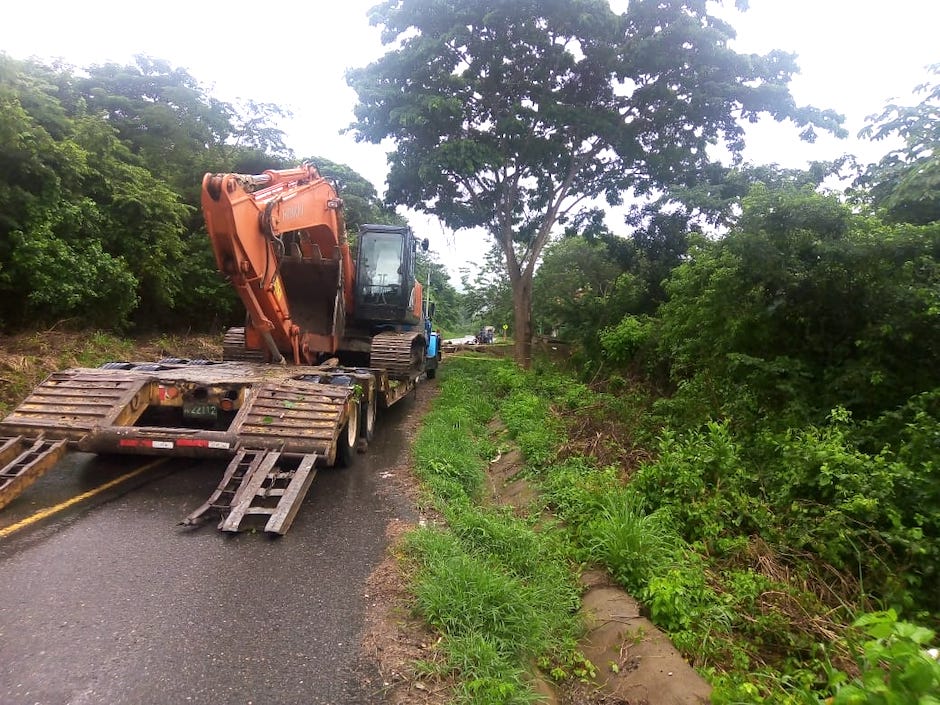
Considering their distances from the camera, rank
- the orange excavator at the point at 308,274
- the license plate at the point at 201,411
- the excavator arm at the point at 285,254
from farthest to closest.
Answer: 1. the orange excavator at the point at 308,274
2. the excavator arm at the point at 285,254
3. the license plate at the point at 201,411

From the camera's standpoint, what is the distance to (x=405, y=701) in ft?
8.89

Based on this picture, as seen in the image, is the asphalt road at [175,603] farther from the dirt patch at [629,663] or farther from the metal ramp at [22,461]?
the dirt patch at [629,663]

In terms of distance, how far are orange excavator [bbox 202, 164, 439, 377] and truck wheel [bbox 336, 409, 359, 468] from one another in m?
1.71

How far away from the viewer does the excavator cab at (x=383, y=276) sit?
33.6ft

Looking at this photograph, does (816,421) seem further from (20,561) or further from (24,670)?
(20,561)

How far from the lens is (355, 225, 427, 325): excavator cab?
10.2 metres

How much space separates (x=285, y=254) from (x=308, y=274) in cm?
79

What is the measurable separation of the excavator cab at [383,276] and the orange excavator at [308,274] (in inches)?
0.7

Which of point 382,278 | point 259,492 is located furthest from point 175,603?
point 382,278

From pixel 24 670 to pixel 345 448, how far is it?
3.65m

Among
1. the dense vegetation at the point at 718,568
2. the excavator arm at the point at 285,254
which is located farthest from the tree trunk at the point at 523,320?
the dense vegetation at the point at 718,568

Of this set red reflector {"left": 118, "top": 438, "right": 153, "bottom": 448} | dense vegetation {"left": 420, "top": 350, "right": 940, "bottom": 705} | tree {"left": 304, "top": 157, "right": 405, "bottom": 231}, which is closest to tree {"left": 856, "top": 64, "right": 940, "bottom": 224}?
dense vegetation {"left": 420, "top": 350, "right": 940, "bottom": 705}

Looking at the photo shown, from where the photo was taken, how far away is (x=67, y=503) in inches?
193

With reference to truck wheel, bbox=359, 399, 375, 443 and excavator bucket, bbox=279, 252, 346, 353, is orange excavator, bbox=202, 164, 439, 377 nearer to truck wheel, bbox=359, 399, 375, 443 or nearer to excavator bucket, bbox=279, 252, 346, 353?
excavator bucket, bbox=279, 252, 346, 353
